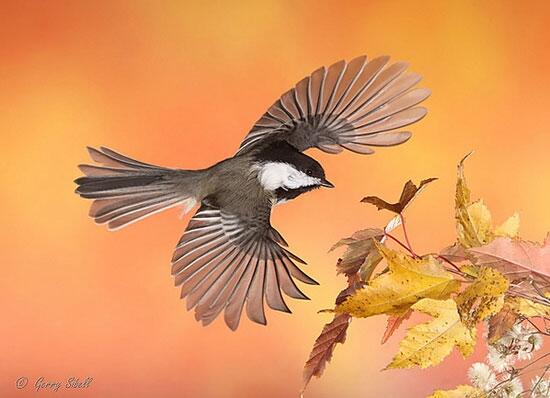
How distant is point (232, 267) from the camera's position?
1166mm

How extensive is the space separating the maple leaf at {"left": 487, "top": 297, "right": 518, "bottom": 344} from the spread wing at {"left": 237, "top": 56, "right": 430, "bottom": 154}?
76cm

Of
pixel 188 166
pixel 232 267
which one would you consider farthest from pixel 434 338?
pixel 188 166

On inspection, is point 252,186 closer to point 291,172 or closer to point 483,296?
point 291,172

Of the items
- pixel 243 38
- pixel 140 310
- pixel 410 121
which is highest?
pixel 243 38

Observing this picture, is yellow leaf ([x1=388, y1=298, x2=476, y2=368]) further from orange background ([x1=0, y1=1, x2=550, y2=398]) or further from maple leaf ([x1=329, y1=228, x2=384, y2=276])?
orange background ([x1=0, y1=1, x2=550, y2=398])

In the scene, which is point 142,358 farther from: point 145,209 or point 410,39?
point 410,39

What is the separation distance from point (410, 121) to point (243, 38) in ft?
1.04

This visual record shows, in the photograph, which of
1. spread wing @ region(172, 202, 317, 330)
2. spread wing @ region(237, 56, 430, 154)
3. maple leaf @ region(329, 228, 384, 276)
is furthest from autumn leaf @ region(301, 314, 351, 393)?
spread wing @ region(237, 56, 430, 154)

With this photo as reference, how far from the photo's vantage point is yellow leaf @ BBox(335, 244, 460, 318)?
1.34 ft

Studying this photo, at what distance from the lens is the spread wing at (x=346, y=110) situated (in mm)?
1217

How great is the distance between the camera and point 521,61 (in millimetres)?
1424

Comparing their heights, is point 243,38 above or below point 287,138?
above

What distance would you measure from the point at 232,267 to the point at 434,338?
73cm

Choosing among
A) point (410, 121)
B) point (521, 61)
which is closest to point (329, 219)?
point (410, 121)
